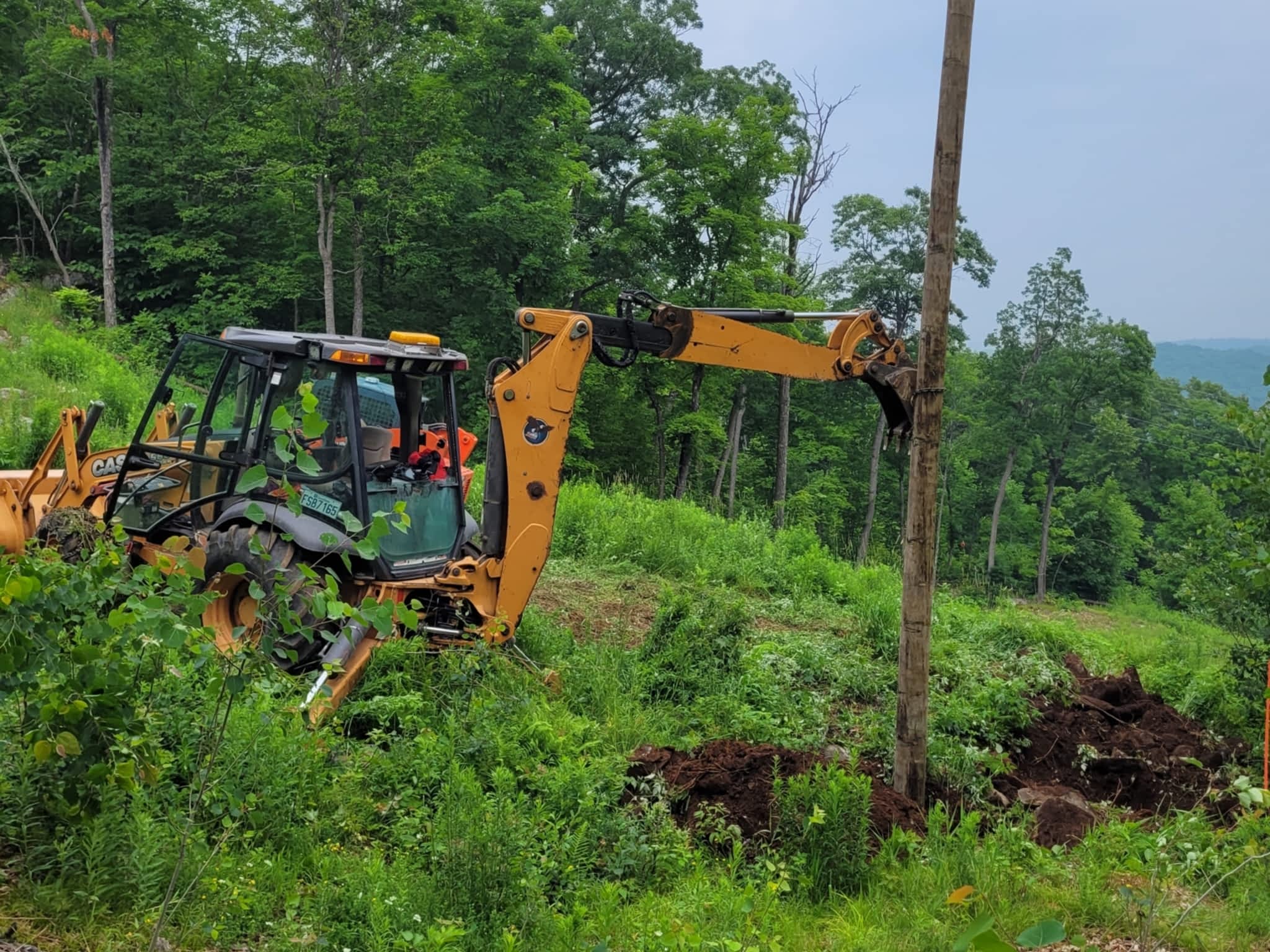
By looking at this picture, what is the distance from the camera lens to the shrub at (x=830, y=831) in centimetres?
499

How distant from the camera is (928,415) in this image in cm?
563

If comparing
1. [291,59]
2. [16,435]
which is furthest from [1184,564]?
[291,59]

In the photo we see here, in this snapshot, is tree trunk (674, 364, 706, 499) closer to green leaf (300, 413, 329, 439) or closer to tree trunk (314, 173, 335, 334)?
tree trunk (314, 173, 335, 334)

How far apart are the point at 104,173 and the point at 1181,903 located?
23.6 m

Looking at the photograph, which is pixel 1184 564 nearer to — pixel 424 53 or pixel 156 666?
pixel 156 666

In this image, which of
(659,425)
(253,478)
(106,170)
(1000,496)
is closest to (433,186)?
(106,170)

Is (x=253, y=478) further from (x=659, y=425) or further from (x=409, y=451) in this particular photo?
(x=659, y=425)

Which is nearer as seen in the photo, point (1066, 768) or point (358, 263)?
point (1066, 768)

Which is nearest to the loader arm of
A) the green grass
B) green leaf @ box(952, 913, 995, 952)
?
green leaf @ box(952, 913, 995, 952)

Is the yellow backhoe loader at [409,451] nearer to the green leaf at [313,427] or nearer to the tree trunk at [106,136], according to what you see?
the green leaf at [313,427]

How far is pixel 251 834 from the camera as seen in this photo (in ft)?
12.2

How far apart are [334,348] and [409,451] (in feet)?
3.94

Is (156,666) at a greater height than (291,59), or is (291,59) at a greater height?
(291,59)

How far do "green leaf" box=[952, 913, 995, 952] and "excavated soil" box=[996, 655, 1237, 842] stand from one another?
4.99 meters
